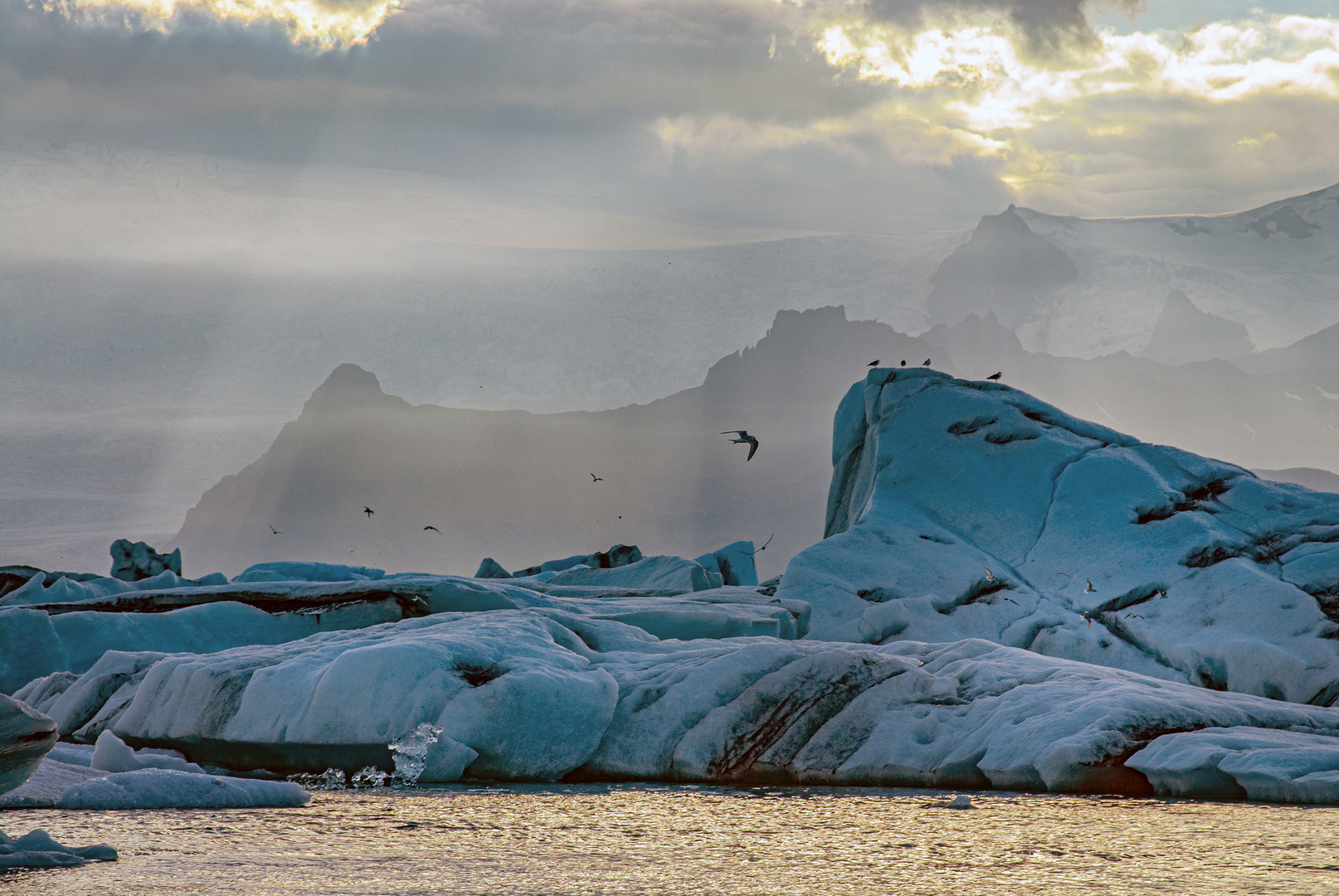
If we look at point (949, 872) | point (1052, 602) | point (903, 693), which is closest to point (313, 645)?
point (903, 693)

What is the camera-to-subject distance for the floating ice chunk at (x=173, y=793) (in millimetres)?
9594

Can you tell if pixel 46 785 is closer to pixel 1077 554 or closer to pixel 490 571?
pixel 1077 554

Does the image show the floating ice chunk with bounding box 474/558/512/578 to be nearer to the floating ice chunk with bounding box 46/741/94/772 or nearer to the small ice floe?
the floating ice chunk with bounding box 46/741/94/772

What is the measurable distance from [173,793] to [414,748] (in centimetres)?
220

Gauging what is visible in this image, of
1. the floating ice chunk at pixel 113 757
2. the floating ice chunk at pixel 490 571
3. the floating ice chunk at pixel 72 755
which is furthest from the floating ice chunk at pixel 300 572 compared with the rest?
the floating ice chunk at pixel 113 757

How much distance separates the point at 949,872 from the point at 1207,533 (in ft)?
43.9

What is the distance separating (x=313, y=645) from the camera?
13.2m

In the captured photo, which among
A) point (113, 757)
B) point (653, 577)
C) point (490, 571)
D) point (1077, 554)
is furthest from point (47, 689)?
point (490, 571)

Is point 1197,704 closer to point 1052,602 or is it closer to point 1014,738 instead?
point 1014,738

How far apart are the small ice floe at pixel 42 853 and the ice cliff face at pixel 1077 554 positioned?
12.8m

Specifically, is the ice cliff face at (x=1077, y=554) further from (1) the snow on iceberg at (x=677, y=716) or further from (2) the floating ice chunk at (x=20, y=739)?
(2) the floating ice chunk at (x=20, y=739)

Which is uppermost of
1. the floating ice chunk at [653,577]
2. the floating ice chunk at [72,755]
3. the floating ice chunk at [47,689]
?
the floating ice chunk at [653,577]

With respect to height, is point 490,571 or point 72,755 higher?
point 490,571

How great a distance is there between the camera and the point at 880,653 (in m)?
13.0
